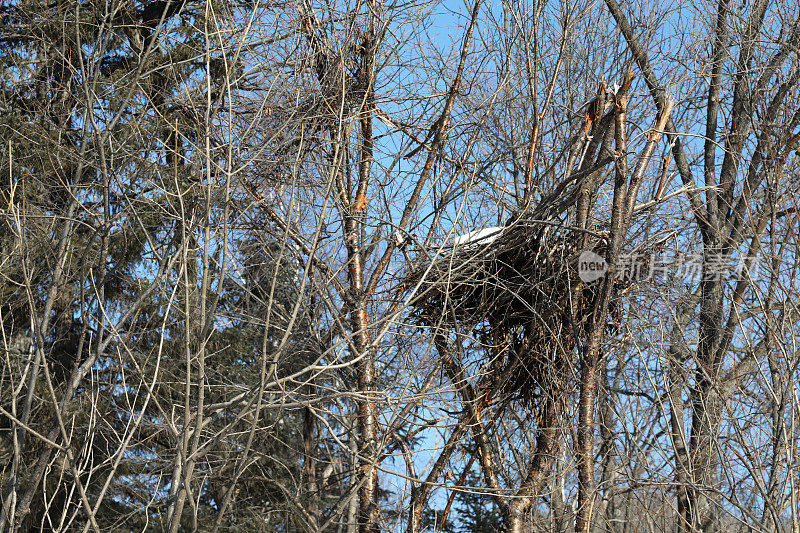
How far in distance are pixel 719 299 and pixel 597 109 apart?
435cm

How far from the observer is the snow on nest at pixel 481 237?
14.5 ft

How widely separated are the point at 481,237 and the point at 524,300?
0.45m

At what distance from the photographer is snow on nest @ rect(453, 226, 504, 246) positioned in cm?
442

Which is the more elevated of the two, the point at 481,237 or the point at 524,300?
the point at 481,237

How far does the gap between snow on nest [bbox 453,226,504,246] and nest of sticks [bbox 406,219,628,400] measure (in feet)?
0.09

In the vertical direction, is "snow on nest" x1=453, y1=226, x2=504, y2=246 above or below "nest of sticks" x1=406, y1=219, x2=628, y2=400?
above

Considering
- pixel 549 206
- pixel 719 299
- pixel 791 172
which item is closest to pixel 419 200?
pixel 549 206

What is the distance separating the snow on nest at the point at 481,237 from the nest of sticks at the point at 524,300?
3 cm

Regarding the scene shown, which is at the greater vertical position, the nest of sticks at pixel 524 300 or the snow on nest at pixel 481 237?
the snow on nest at pixel 481 237

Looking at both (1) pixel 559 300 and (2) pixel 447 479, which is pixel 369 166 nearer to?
(1) pixel 559 300

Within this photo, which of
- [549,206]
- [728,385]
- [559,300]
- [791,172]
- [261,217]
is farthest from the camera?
[728,385]

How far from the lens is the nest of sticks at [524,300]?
4.35 m

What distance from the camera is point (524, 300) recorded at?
4.36 metres

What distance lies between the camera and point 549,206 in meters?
4.20
